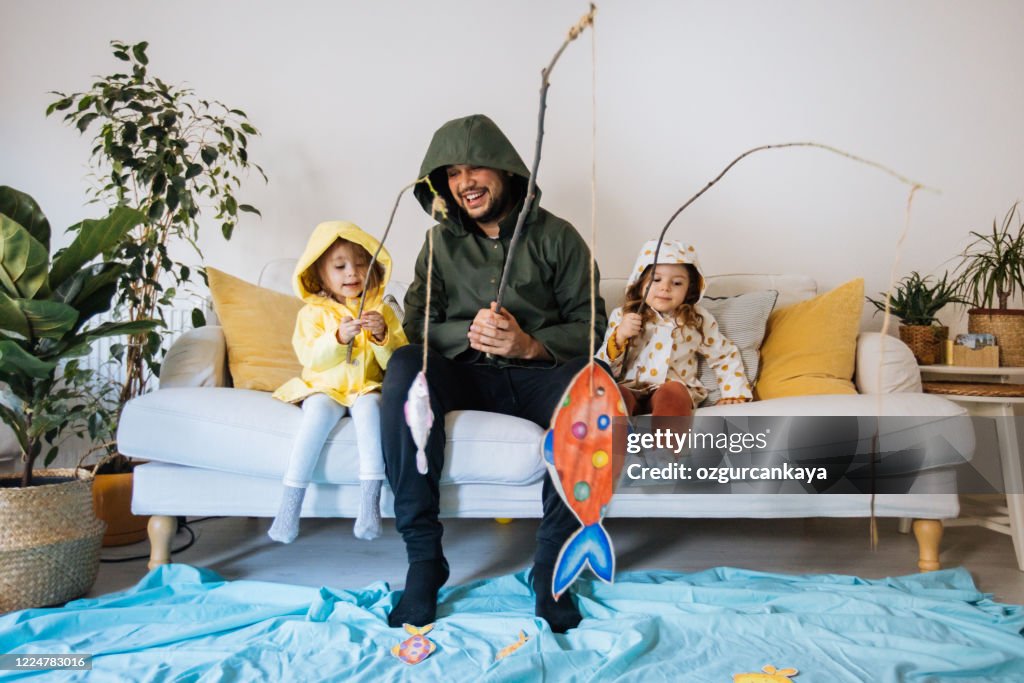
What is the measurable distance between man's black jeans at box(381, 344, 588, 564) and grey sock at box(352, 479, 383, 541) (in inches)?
2.4

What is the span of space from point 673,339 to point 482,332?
841 millimetres

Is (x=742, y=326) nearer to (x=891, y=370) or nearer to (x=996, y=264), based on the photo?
(x=891, y=370)

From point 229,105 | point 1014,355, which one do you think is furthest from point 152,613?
point 1014,355

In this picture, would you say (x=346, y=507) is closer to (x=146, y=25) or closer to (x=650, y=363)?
(x=650, y=363)

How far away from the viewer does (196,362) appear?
6.57 ft

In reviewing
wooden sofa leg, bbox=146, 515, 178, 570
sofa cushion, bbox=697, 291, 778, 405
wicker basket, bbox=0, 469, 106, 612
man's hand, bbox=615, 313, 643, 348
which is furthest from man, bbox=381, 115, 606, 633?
wicker basket, bbox=0, 469, 106, 612

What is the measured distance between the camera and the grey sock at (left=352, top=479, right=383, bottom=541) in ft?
5.41

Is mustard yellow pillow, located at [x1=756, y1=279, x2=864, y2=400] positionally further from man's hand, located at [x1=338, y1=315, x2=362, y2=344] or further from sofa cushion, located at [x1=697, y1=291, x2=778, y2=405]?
man's hand, located at [x1=338, y1=315, x2=362, y2=344]

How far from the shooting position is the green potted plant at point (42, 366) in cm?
155

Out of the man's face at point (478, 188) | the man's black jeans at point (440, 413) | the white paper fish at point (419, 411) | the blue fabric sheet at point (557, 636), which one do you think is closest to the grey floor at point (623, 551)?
the blue fabric sheet at point (557, 636)

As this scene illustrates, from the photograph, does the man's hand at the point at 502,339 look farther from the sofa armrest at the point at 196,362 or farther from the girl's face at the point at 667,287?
the sofa armrest at the point at 196,362

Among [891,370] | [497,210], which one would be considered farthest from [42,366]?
[891,370]

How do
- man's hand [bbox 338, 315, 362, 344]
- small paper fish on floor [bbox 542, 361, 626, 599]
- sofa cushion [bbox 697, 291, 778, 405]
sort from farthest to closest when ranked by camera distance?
sofa cushion [bbox 697, 291, 778, 405]
man's hand [bbox 338, 315, 362, 344]
small paper fish on floor [bbox 542, 361, 626, 599]

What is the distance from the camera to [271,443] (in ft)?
5.60
